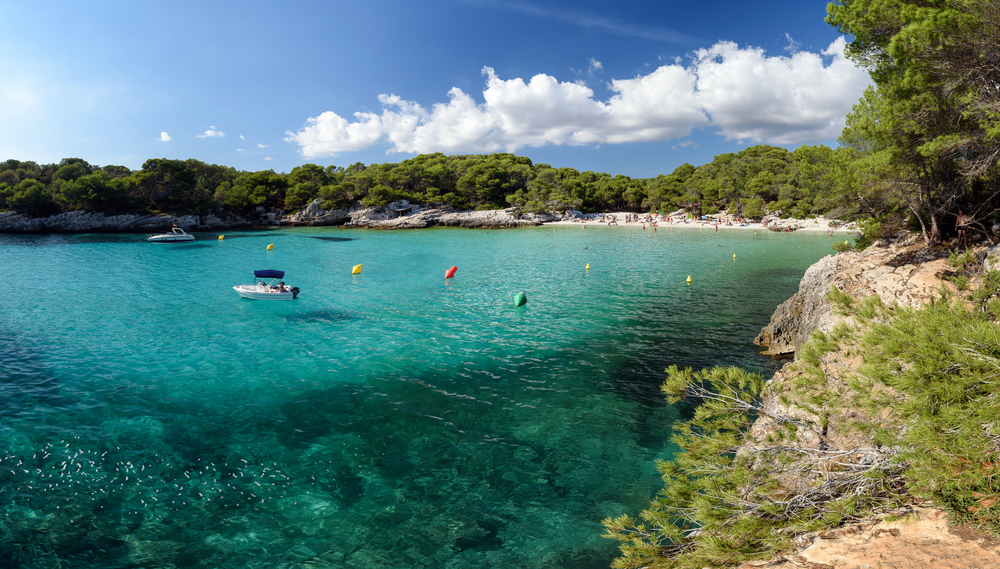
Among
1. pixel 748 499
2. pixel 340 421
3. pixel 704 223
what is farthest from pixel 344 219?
pixel 748 499

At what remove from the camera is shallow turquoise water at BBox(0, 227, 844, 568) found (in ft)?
25.3

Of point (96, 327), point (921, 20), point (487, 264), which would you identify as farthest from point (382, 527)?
point (487, 264)

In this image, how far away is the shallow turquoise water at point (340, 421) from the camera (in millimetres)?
7719

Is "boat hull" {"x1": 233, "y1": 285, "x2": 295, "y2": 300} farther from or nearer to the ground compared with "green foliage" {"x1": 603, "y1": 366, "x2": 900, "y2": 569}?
farther from the ground

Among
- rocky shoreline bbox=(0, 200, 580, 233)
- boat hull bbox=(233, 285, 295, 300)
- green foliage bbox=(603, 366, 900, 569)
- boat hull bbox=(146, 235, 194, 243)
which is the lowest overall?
green foliage bbox=(603, 366, 900, 569)

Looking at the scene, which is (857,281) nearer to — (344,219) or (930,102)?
(930,102)

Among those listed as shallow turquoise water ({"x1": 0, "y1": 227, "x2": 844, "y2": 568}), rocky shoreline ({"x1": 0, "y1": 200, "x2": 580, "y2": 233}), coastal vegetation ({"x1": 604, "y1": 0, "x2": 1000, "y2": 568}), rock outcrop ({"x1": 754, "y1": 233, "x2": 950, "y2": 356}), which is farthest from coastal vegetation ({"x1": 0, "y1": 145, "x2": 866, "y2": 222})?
coastal vegetation ({"x1": 604, "y1": 0, "x2": 1000, "y2": 568})

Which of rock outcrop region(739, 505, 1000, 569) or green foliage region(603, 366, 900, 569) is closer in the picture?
rock outcrop region(739, 505, 1000, 569)

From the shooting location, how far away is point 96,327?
20.1 meters

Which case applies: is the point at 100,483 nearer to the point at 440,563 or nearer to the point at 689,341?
the point at 440,563

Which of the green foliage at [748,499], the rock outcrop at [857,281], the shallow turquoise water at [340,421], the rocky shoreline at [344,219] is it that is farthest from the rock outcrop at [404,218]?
the green foliage at [748,499]

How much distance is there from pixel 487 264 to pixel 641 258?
1523 centimetres

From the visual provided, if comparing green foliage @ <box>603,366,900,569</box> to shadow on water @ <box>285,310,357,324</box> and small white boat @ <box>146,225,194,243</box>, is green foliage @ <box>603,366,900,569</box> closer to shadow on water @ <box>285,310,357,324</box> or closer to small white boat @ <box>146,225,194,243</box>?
shadow on water @ <box>285,310,357,324</box>

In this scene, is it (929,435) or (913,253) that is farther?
(913,253)
